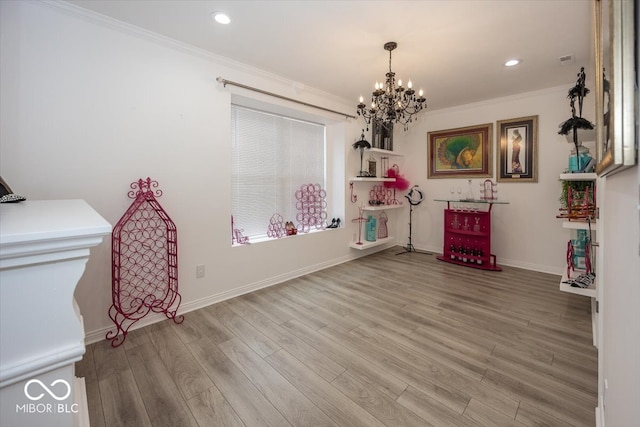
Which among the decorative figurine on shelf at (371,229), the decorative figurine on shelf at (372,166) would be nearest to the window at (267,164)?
the decorative figurine on shelf at (372,166)

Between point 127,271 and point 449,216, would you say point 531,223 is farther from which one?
point 127,271

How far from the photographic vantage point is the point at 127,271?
7.76 feet

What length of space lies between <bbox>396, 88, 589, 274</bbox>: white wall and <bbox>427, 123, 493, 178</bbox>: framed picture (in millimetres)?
89

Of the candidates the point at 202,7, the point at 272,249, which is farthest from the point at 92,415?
the point at 202,7

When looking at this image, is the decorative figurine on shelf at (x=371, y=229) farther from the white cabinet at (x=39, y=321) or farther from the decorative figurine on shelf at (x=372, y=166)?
the white cabinet at (x=39, y=321)

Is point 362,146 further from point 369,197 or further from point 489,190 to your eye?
point 489,190

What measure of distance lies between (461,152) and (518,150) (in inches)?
31.3

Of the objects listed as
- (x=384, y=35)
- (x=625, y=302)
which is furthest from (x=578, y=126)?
(x=625, y=302)

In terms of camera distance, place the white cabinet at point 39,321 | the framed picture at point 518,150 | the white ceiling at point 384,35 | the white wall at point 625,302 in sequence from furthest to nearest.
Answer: the framed picture at point 518,150 < the white ceiling at point 384,35 < the white wall at point 625,302 < the white cabinet at point 39,321

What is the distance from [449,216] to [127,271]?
172 inches

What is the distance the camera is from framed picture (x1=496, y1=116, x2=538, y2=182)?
157 inches

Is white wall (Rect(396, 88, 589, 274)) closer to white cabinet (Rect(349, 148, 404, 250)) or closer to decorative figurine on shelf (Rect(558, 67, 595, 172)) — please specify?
white cabinet (Rect(349, 148, 404, 250))

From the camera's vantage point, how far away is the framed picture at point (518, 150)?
3988 mm

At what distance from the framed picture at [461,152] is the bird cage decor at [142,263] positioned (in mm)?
4361
